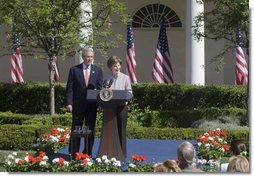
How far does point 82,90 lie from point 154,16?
17.7 meters

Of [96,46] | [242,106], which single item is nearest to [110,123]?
[96,46]

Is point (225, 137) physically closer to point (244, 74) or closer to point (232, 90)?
point (232, 90)

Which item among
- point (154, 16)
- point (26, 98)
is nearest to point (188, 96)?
point (26, 98)

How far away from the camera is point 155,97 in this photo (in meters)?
21.0

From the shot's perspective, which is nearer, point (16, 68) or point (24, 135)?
point (24, 135)

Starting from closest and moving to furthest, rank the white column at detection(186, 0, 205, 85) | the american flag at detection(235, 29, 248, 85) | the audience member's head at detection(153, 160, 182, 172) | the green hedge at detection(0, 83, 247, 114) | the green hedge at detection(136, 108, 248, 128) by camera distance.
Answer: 1. the audience member's head at detection(153, 160, 182, 172)
2. the green hedge at detection(136, 108, 248, 128)
3. the green hedge at detection(0, 83, 247, 114)
4. the white column at detection(186, 0, 205, 85)
5. the american flag at detection(235, 29, 248, 85)

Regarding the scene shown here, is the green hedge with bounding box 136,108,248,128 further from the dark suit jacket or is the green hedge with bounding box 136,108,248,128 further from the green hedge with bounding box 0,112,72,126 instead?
the dark suit jacket

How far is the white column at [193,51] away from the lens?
69.3ft

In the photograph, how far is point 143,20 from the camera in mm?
28031

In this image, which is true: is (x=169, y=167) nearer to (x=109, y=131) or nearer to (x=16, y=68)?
(x=109, y=131)

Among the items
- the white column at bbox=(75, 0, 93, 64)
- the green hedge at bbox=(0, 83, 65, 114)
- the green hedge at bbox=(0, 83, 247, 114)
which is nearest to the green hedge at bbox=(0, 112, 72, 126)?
the white column at bbox=(75, 0, 93, 64)

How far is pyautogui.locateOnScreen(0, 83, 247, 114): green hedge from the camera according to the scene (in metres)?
20.0

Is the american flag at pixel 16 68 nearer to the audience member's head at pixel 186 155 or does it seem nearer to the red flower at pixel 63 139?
the red flower at pixel 63 139

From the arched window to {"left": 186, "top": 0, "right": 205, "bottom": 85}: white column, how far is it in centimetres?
631
